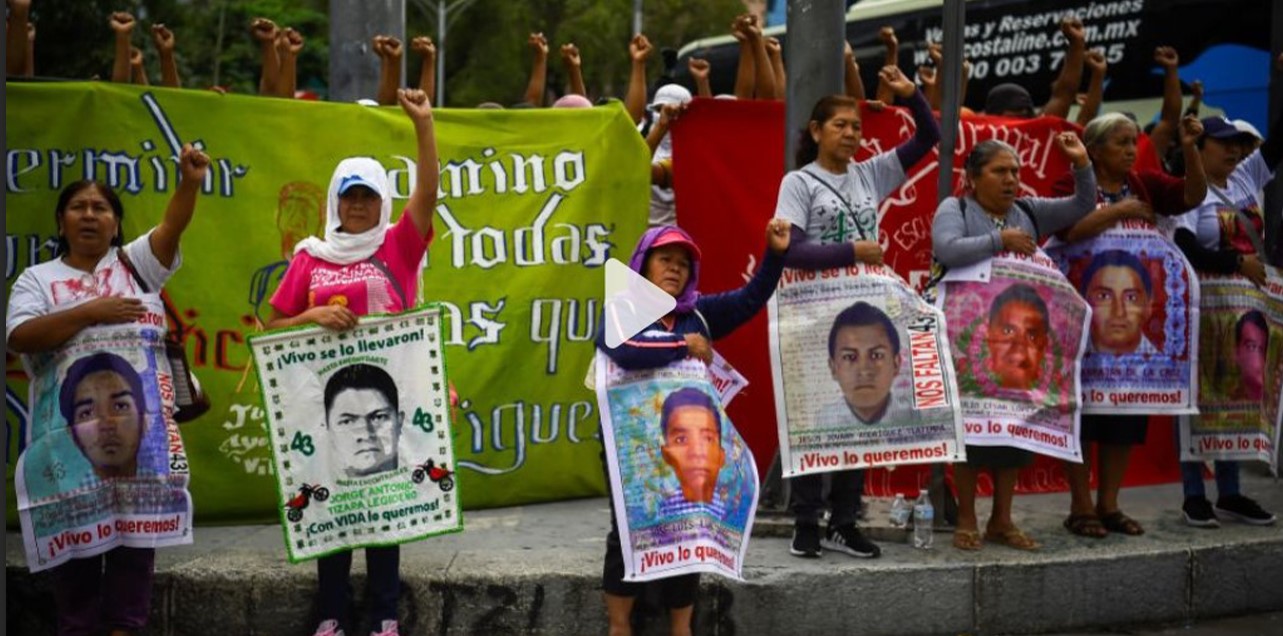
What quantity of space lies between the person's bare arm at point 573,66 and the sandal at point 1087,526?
125 inches

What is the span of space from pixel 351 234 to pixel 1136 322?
3.44 metres

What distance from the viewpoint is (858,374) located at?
5.90m

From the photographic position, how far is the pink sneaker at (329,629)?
200 inches

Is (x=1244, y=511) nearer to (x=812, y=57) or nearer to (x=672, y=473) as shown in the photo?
(x=812, y=57)

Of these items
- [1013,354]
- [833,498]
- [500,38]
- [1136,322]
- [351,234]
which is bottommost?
[833,498]

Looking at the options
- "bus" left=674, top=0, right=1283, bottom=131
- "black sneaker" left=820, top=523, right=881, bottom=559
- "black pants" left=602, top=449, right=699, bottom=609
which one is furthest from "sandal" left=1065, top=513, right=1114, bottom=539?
"bus" left=674, top=0, right=1283, bottom=131

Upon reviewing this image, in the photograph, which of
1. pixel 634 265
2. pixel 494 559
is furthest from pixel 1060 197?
pixel 494 559

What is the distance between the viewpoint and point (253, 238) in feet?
20.7

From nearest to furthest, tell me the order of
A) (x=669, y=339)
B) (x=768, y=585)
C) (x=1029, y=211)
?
(x=669, y=339) < (x=768, y=585) < (x=1029, y=211)

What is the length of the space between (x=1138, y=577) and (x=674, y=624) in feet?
6.68

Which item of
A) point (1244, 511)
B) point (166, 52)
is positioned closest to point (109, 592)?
point (166, 52)

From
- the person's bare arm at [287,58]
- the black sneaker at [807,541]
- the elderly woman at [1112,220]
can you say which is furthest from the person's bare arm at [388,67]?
the elderly woman at [1112,220]

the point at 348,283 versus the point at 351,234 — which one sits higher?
the point at 351,234

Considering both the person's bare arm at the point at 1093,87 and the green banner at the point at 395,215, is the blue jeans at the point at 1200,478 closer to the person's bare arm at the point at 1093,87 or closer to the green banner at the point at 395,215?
the person's bare arm at the point at 1093,87
